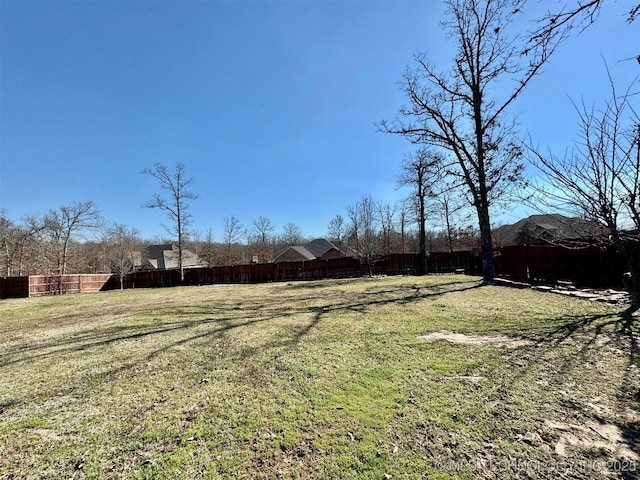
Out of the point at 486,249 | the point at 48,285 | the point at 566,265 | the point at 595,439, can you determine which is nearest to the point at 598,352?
the point at 595,439

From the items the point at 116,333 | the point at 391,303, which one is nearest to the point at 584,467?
the point at 391,303

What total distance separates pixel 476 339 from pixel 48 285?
2572 cm

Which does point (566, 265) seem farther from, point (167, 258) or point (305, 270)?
point (167, 258)

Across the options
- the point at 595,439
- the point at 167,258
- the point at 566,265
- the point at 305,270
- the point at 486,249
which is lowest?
the point at 595,439

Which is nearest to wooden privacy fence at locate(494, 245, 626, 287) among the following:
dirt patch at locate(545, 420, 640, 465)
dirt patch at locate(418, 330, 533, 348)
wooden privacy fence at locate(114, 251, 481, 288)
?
dirt patch at locate(418, 330, 533, 348)

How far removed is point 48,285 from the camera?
1920 cm

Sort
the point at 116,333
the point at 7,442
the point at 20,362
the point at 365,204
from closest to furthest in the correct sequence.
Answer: the point at 7,442
the point at 20,362
the point at 116,333
the point at 365,204

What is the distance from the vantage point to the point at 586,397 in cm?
251

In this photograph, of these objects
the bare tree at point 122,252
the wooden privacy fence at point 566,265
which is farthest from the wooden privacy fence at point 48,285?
the wooden privacy fence at point 566,265

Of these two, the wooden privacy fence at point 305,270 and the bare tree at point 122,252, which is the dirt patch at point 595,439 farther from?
the bare tree at point 122,252

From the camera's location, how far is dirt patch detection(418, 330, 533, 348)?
3958mm

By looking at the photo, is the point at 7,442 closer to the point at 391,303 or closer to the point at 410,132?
the point at 391,303

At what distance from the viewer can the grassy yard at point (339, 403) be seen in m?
1.89

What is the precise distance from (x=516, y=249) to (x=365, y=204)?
19786 millimetres
